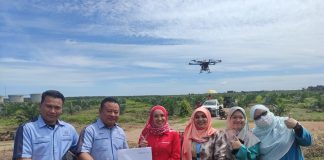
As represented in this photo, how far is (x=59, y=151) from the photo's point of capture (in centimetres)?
355

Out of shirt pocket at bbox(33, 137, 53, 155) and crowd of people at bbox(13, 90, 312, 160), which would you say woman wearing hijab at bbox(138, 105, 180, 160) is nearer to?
crowd of people at bbox(13, 90, 312, 160)

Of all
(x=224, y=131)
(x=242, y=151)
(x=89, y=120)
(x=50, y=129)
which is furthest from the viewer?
(x=89, y=120)

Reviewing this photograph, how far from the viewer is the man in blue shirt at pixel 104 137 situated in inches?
148

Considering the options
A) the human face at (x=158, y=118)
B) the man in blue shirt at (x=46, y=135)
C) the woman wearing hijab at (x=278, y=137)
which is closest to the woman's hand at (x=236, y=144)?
the woman wearing hijab at (x=278, y=137)

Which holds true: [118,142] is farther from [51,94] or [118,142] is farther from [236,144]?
[236,144]

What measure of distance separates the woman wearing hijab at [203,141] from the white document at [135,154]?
1.46 ft

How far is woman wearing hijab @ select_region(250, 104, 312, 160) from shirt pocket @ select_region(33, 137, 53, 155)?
1987mm

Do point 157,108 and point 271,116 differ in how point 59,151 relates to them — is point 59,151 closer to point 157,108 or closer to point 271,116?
point 157,108

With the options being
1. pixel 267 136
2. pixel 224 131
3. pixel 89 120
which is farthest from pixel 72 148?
pixel 89 120

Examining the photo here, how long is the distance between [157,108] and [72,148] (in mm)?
1029

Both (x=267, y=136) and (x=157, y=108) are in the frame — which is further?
(x=157, y=108)

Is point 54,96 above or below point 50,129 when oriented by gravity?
above

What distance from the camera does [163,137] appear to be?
4.32 m

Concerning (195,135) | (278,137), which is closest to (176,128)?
(195,135)
